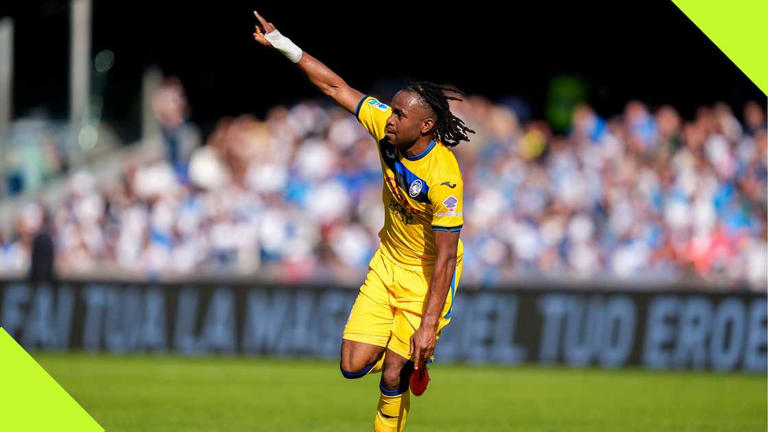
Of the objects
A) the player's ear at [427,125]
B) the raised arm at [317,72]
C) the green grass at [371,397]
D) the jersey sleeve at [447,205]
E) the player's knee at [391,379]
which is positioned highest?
the raised arm at [317,72]

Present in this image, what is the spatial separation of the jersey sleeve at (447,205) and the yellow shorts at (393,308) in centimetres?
59

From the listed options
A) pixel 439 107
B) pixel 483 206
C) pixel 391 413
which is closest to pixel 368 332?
pixel 391 413

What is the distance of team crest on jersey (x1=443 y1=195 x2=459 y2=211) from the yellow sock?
1393 millimetres

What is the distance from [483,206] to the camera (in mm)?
18328

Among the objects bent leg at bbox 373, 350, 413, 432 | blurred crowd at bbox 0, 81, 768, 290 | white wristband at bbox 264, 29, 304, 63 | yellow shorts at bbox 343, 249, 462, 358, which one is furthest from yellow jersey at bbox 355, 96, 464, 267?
blurred crowd at bbox 0, 81, 768, 290

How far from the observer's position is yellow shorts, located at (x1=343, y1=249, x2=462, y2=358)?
28.0ft

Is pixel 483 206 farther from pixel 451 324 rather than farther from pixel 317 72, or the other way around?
pixel 317 72

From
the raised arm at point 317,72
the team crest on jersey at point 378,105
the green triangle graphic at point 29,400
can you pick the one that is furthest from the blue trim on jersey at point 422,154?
the green triangle graphic at point 29,400

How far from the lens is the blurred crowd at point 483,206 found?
17.3 metres

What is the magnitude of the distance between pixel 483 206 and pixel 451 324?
2341mm

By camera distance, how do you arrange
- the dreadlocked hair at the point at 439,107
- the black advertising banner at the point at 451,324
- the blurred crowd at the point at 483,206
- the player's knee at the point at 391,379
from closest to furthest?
the dreadlocked hair at the point at 439,107, the player's knee at the point at 391,379, the black advertising banner at the point at 451,324, the blurred crowd at the point at 483,206

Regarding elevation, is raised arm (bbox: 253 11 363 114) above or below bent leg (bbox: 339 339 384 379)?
above

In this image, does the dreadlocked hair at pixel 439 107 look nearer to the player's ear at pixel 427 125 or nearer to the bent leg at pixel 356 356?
the player's ear at pixel 427 125

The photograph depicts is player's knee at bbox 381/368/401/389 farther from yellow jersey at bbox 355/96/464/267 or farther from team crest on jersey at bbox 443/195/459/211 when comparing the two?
team crest on jersey at bbox 443/195/459/211
